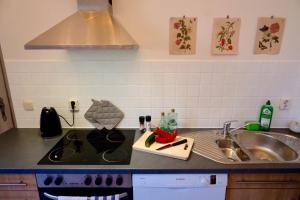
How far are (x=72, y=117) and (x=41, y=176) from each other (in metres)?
0.61

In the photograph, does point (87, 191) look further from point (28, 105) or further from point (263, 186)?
point (263, 186)

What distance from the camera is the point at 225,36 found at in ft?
5.18

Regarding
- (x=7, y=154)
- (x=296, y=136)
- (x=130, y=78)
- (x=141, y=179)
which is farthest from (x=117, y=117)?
(x=296, y=136)

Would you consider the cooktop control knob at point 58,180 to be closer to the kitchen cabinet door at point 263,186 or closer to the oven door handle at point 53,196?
the oven door handle at point 53,196

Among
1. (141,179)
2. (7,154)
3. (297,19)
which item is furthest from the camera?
(297,19)

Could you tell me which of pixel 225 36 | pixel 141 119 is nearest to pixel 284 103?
pixel 225 36

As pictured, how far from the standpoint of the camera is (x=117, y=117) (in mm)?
1737

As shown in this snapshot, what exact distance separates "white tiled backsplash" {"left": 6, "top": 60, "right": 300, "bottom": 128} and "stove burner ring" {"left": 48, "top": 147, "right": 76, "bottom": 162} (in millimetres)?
371

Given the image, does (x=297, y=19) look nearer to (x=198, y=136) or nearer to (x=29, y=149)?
(x=198, y=136)

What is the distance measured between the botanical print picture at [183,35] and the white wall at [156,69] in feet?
0.13

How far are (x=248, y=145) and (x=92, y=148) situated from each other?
1.28m

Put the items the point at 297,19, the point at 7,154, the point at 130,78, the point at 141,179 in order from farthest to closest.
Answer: the point at 130,78
the point at 297,19
the point at 7,154
the point at 141,179

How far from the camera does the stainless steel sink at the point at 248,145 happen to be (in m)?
1.43

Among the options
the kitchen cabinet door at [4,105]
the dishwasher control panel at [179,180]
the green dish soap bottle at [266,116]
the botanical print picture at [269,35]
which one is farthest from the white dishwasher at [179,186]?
the kitchen cabinet door at [4,105]
